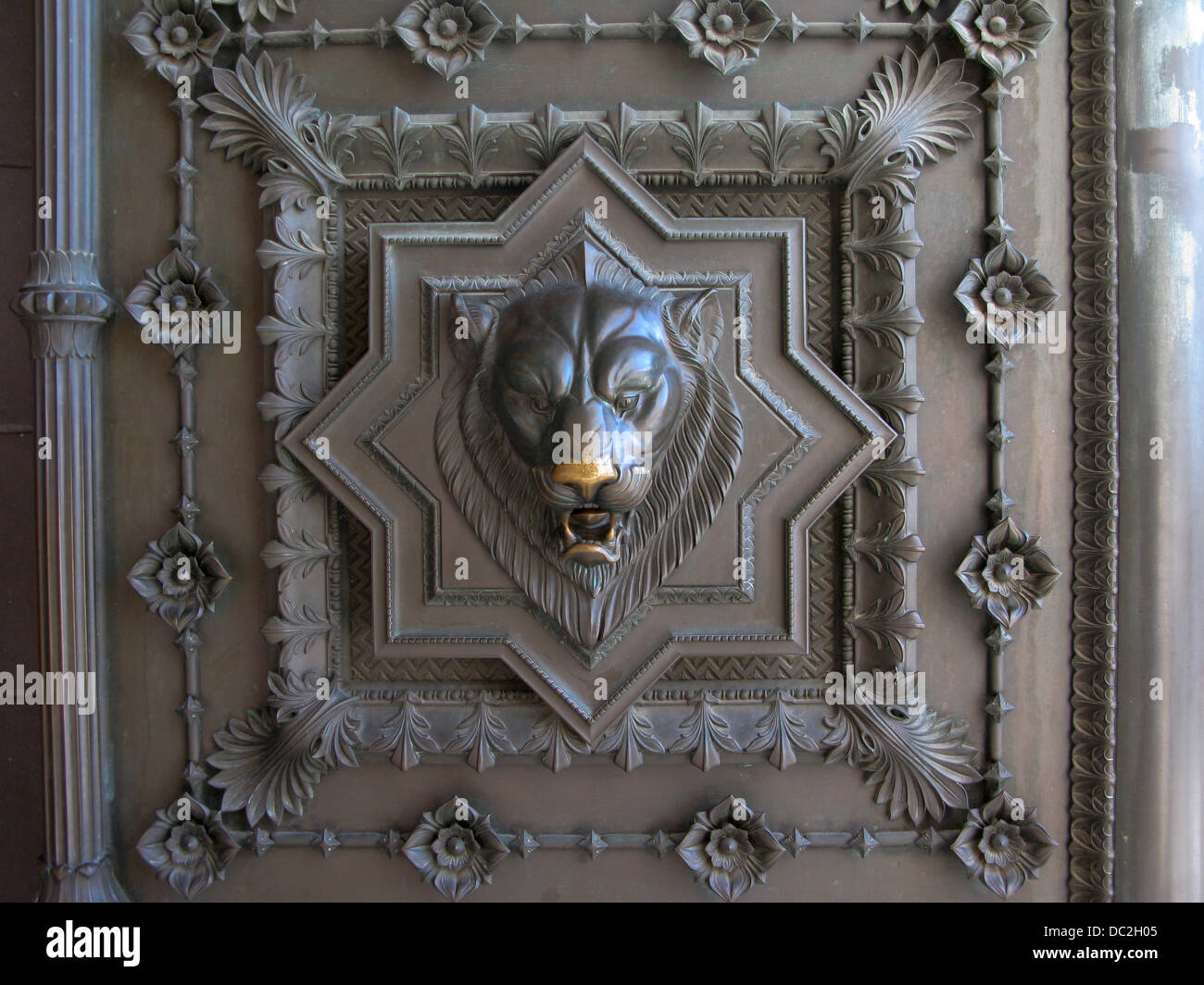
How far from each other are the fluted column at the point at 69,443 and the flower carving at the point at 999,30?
3.86 meters

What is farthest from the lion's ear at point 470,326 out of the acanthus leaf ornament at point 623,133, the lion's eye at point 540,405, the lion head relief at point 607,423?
the acanthus leaf ornament at point 623,133

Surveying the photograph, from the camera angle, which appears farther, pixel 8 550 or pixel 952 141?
pixel 8 550

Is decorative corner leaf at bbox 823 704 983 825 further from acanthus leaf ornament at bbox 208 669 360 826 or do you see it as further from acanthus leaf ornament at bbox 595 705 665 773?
acanthus leaf ornament at bbox 208 669 360 826

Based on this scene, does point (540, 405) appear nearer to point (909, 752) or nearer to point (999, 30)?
point (909, 752)

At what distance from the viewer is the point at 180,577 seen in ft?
10.5

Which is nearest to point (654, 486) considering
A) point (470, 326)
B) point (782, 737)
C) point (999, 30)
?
point (470, 326)

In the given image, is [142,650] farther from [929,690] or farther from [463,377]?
[929,690]

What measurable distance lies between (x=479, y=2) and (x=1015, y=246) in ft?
8.45

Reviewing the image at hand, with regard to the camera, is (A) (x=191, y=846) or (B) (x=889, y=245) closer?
(B) (x=889, y=245)

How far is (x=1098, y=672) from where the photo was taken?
3232 millimetres

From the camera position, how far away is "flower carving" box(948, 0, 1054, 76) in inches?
123

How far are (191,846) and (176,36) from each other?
3.60m

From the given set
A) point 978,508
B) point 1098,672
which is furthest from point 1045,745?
point 978,508

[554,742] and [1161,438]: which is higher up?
[1161,438]
